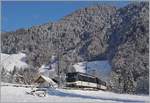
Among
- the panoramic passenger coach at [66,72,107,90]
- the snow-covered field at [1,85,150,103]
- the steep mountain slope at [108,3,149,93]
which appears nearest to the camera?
the snow-covered field at [1,85,150,103]

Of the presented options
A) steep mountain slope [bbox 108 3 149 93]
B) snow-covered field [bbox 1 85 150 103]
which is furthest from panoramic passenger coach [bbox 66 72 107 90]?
snow-covered field [bbox 1 85 150 103]

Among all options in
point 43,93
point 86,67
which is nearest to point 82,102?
point 43,93

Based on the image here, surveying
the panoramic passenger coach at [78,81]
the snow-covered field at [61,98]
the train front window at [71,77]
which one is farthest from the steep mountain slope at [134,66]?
the snow-covered field at [61,98]

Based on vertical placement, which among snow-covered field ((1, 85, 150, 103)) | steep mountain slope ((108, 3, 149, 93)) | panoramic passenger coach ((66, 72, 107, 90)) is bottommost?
snow-covered field ((1, 85, 150, 103))

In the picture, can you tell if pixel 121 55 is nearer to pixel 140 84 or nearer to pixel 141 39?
pixel 141 39

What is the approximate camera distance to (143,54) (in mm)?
152000

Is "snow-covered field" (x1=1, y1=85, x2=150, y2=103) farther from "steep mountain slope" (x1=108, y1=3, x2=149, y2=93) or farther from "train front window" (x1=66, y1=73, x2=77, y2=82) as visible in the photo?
"steep mountain slope" (x1=108, y1=3, x2=149, y2=93)

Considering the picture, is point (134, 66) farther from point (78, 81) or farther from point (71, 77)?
point (78, 81)

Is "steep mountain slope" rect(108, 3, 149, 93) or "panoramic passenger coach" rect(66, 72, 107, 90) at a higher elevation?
"steep mountain slope" rect(108, 3, 149, 93)

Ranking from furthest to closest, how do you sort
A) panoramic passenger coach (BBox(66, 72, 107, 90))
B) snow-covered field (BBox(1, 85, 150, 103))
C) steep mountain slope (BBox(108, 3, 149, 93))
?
steep mountain slope (BBox(108, 3, 149, 93)), panoramic passenger coach (BBox(66, 72, 107, 90)), snow-covered field (BBox(1, 85, 150, 103))

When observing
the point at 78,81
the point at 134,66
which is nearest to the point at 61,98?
the point at 78,81

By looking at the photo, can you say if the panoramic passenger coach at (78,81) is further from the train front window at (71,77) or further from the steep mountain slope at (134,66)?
the steep mountain slope at (134,66)

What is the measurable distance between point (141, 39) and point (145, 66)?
187 ft

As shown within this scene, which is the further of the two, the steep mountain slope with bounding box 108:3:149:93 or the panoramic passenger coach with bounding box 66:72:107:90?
the steep mountain slope with bounding box 108:3:149:93
